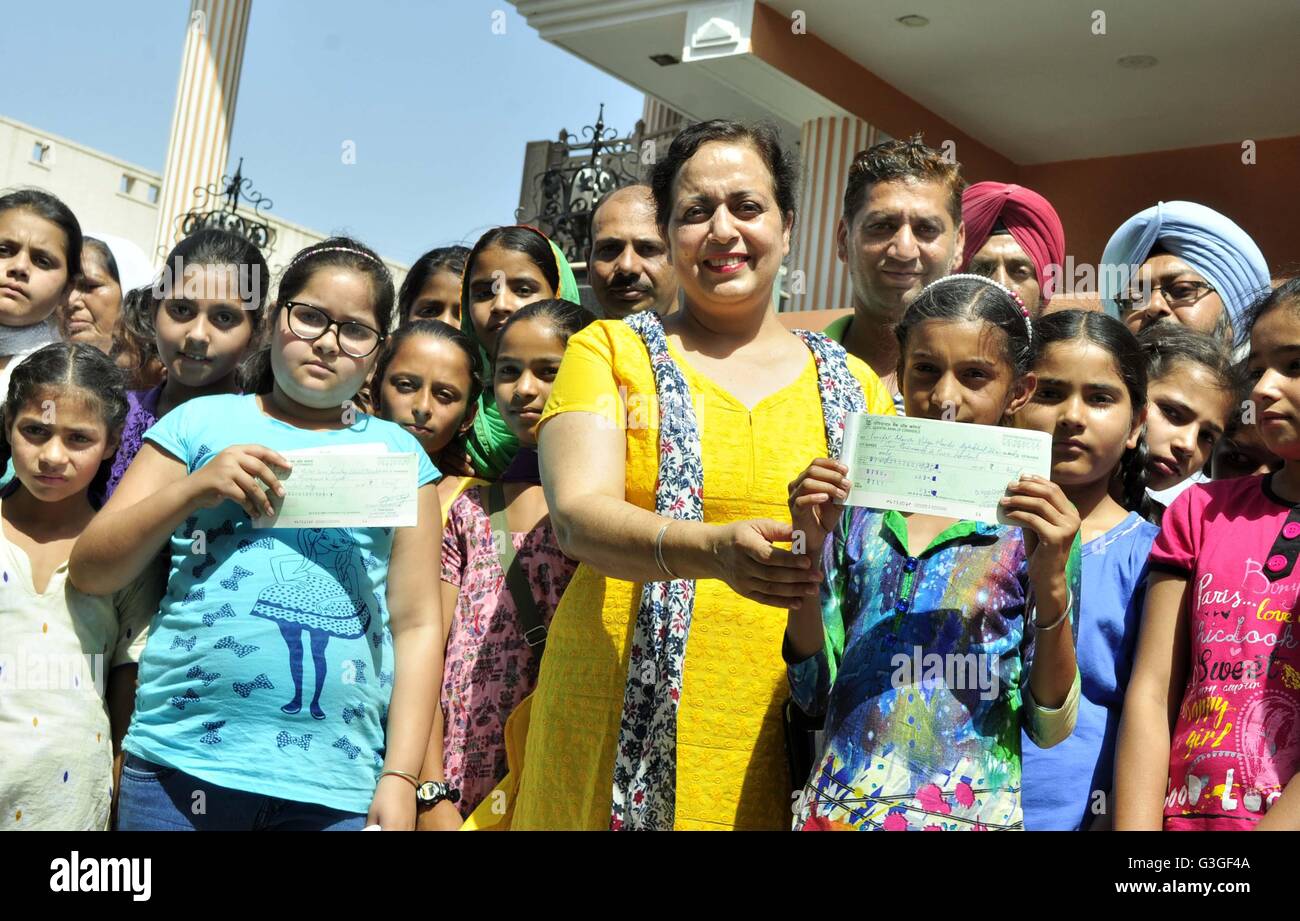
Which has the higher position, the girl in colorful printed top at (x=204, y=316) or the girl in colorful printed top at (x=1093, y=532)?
the girl in colorful printed top at (x=204, y=316)

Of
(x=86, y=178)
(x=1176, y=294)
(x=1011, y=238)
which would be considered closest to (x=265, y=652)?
(x=1011, y=238)

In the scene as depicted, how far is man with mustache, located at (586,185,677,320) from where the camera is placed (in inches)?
167

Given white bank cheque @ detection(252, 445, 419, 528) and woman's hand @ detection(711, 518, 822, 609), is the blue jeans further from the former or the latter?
woman's hand @ detection(711, 518, 822, 609)

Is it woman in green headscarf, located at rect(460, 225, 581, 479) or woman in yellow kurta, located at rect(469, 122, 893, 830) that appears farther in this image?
woman in green headscarf, located at rect(460, 225, 581, 479)

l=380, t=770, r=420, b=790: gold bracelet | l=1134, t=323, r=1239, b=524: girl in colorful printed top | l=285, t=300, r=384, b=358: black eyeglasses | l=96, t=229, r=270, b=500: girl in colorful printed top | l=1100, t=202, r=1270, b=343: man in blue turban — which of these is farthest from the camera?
l=1100, t=202, r=1270, b=343: man in blue turban

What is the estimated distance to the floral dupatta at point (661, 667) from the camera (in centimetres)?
239

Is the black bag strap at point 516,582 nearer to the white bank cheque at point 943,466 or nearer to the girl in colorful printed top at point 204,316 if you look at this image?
the girl in colorful printed top at point 204,316

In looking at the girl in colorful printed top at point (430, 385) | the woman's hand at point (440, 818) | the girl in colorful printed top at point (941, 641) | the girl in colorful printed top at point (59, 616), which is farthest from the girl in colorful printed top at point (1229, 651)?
the girl in colorful printed top at point (59, 616)

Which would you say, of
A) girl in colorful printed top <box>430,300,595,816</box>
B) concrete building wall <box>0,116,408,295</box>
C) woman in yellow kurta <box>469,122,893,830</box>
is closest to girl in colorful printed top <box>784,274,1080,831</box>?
woman in yellow kurta <box>469,122,893,830</box>

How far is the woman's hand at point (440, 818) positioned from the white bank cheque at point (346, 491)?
2.53 ft

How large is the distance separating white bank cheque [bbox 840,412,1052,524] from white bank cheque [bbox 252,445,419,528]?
98 cm
